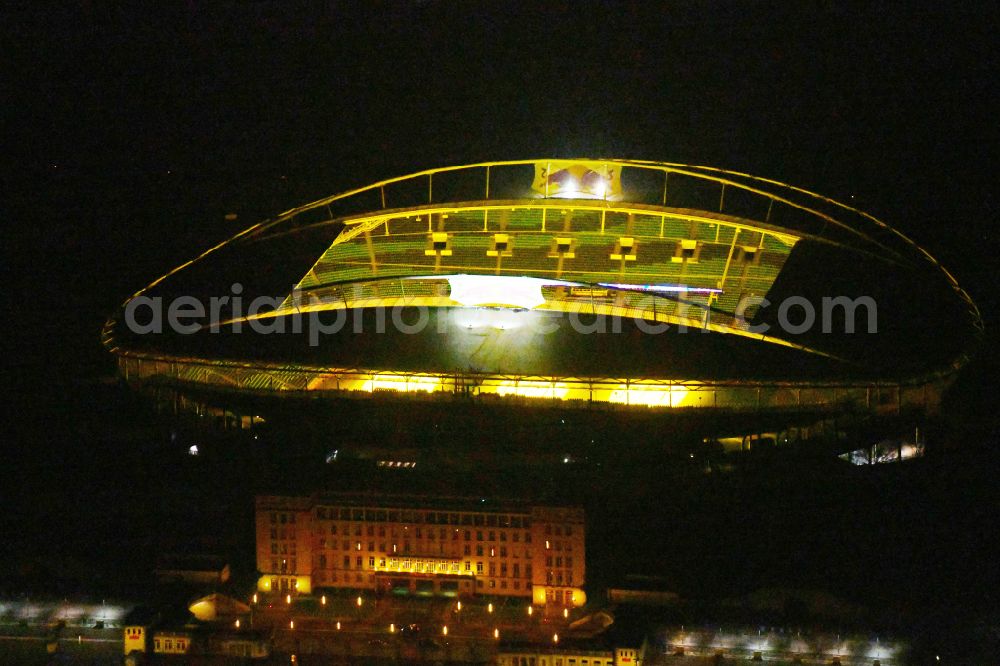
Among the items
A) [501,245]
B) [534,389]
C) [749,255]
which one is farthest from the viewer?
[501,245]

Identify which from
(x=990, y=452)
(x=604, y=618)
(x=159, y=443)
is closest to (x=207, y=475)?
(x=159, y=443)

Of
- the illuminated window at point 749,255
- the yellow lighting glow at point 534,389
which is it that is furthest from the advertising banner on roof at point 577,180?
the yellow lighting glow at point 534,389

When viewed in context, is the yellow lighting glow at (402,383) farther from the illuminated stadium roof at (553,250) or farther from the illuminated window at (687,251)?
Result: the illuminated window at (687,251)

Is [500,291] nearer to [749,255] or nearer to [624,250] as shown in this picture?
[624,250]

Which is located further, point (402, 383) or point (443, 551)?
point (402, 383)

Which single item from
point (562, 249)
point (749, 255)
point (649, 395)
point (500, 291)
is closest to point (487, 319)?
point (500, 291)

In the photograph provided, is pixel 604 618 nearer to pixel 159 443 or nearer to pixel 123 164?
pixel 159 443

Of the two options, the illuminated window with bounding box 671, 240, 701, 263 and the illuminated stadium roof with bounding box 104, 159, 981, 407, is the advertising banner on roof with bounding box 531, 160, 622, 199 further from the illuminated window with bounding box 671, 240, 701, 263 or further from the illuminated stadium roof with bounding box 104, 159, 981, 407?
the illuminated window with bounding box 671, 240, 701, 263
